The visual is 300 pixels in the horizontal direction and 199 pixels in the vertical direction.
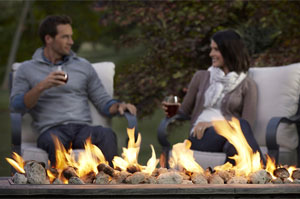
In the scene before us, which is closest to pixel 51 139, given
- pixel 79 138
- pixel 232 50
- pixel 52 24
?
pixel 79 138

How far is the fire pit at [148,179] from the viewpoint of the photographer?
229 cm

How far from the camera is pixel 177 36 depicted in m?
6.36

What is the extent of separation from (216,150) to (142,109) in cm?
263

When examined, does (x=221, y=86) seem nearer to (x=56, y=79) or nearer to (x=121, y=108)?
(x=121, y=108)

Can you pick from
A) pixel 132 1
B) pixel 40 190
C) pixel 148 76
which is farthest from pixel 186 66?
pixel 40 190

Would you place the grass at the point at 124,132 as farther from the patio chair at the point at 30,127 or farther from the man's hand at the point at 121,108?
the man's hand at the point at 121,108

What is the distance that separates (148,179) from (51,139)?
148cm

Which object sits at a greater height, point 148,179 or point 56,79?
point 56,79

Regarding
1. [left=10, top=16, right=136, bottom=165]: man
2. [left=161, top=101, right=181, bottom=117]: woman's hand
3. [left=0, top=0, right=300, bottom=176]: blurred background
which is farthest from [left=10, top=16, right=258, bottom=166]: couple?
[left=0, top=0, right=300, bottom=176]: blurred background

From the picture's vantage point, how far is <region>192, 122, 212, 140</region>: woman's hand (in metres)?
3.87

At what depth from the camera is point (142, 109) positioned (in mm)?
6371

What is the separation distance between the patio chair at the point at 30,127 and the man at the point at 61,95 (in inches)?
2.8

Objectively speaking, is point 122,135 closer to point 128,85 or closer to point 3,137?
point 3,137

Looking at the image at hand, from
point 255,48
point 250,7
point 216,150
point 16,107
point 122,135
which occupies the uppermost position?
point 250,7
